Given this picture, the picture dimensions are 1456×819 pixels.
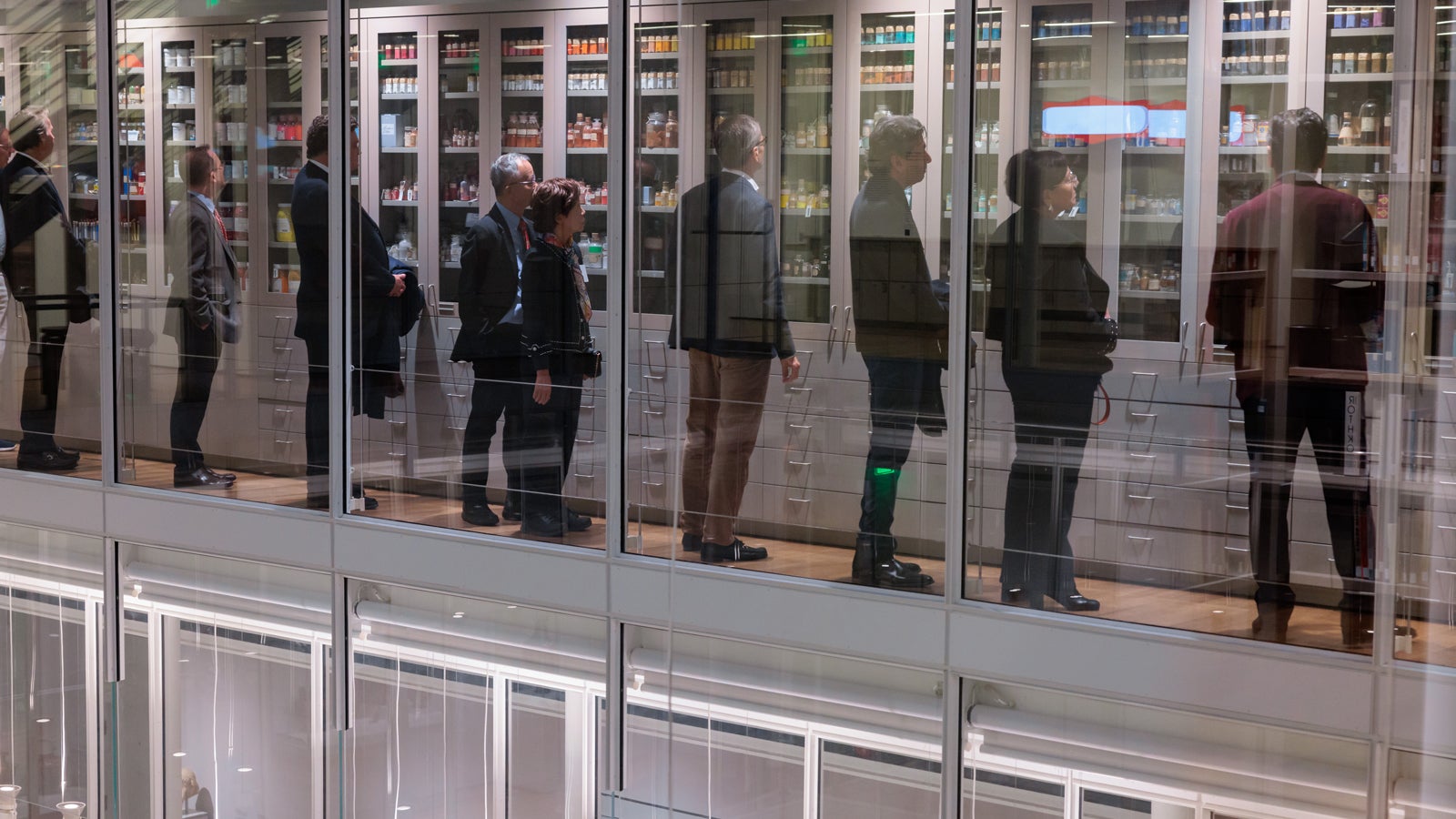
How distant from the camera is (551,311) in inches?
174

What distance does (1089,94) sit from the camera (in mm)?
3449

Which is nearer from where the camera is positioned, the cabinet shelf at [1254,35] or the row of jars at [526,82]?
the cabinet shelf at [1254,35]

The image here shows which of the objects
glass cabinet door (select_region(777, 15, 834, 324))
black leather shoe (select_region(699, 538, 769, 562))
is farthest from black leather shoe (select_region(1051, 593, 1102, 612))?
glass cabinet door (select_region(777, 15, 834, 324))

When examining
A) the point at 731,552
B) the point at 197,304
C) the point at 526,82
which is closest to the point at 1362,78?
the point at 731,552

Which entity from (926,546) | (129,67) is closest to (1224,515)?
(926,546)

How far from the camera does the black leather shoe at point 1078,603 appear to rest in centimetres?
352

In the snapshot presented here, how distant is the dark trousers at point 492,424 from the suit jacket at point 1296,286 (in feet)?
7.01

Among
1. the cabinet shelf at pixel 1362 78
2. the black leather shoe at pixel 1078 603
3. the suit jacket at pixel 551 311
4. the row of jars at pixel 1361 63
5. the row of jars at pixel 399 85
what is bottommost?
the black leather shoe at pixel 1078 603

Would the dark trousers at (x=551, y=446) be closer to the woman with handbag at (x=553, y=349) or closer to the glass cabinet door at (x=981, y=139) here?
the woman with handbag at (x=553, y=349)

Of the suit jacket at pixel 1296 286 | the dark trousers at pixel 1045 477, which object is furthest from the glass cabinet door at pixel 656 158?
the suit jacket at pixel 1296 286

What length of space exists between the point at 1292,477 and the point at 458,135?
2.61m

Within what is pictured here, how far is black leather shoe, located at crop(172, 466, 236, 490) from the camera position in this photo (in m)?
5.20

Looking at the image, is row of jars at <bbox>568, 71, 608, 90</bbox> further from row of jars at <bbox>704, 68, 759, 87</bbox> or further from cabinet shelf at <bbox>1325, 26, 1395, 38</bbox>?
cabinet shelf at <bbox>1325, 26, 1395, 38</bbox>

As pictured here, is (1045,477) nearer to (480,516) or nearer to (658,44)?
(658,44)
